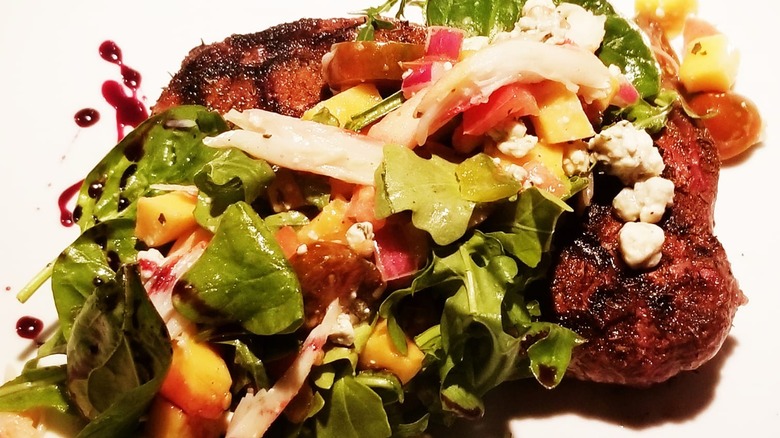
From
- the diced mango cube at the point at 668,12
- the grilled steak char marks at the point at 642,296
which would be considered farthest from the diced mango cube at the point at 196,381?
the diced mango cube at the point at 668,12

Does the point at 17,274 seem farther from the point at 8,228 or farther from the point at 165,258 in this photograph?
the point at 165,258

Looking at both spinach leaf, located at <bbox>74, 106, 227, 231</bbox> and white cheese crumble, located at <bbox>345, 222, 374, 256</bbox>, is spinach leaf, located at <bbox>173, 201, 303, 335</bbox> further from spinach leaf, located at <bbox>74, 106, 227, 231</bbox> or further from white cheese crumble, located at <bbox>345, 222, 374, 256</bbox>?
spinach leaf, located at <bbox>74, 106, 227, 231</bbox>

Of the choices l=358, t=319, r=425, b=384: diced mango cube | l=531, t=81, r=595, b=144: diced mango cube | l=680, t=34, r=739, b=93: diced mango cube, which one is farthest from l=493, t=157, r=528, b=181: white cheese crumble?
l=680, t=34, r=739, b=93: diced mango cube

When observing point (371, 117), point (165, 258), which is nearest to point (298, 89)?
point (371, 117)

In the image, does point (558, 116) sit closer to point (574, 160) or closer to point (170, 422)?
point (574, 160)

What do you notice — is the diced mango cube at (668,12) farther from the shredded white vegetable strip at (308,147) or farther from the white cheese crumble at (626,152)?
the shredded white vegetable strip at (308,147)
